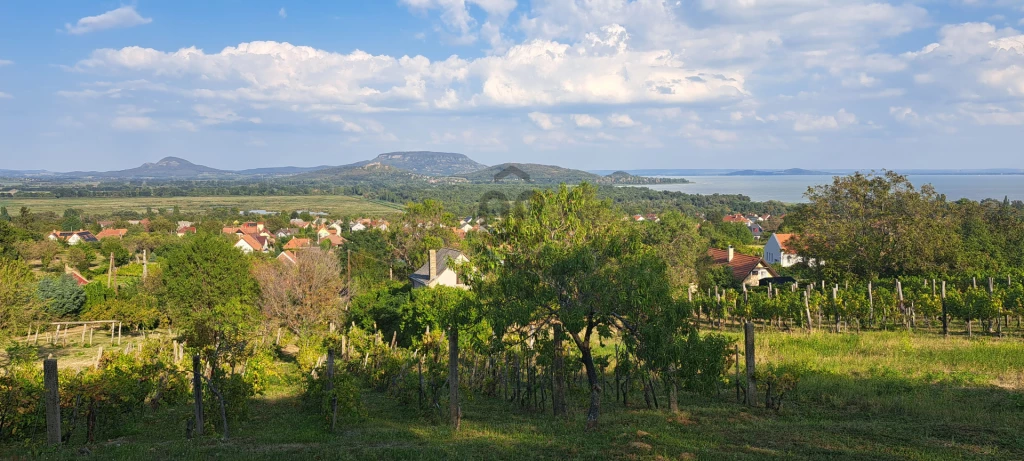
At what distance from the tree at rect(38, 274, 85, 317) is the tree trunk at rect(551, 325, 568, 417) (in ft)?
101

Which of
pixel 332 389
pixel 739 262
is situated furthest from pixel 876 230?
pixel 332 389

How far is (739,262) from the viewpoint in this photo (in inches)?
1702

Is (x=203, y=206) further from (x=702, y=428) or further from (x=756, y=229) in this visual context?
(x=702, y=428)

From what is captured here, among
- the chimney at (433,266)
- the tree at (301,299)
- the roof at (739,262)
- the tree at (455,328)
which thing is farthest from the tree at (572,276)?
the roof at (739,262)

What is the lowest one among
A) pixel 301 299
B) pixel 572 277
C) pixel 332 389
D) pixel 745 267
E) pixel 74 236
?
pixel 74 236

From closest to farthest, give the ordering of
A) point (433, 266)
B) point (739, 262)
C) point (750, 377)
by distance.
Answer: point (750, 377) < point (433, 266) < point (739, 262)

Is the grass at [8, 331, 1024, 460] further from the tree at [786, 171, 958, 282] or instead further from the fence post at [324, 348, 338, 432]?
the tree at [786, 171, 958, 282]

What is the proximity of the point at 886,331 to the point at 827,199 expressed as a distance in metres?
12.8

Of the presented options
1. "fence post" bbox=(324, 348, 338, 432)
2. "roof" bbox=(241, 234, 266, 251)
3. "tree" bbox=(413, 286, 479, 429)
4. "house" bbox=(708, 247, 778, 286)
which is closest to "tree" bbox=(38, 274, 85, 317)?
"fence post" bbox=(324, 348, 338, 432)

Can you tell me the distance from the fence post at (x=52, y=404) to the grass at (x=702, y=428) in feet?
1.89

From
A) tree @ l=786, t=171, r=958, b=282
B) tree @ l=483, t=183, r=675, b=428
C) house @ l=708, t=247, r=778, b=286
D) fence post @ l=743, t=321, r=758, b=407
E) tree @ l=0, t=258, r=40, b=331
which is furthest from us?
house @ l=708, t=247, r=778, b=286

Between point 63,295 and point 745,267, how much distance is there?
41.3 meters

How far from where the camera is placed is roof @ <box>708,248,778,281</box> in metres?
41.0

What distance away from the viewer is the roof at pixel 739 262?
41.0 metres
